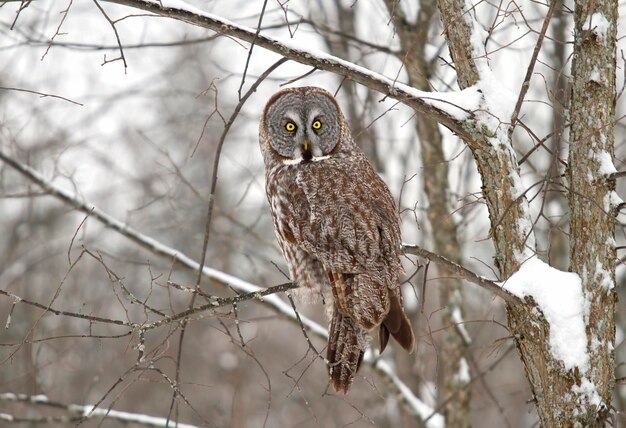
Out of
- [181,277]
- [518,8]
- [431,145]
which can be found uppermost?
[181,277]

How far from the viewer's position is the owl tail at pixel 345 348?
4012 mm

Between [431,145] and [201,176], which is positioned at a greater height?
[201,176]

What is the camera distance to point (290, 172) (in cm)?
457

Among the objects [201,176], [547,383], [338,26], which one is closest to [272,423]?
[201,176]

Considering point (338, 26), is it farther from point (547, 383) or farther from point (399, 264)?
point (547, 383)

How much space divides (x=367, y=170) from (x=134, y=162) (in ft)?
38.0

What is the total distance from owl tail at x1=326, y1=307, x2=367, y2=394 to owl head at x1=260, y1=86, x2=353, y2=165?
1102 millimetres

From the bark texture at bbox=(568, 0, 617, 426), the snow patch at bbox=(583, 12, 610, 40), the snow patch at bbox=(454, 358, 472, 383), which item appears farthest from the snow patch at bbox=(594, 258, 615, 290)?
the snow patch at bbox=(454, 358, 472, 383)

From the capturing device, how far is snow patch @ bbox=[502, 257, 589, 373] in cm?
312

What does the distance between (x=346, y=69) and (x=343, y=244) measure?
1.08 metres

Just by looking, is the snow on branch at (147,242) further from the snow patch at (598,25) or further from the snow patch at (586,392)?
the snow patch at (598,25)

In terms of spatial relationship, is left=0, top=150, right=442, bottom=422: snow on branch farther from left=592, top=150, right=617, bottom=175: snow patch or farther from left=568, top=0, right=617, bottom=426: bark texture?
left=592, top=150, right=617, bottom=175: snow patch

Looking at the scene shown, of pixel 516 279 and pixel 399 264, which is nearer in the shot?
pixel 516 279

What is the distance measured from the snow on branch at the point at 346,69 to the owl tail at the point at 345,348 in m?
1.27
